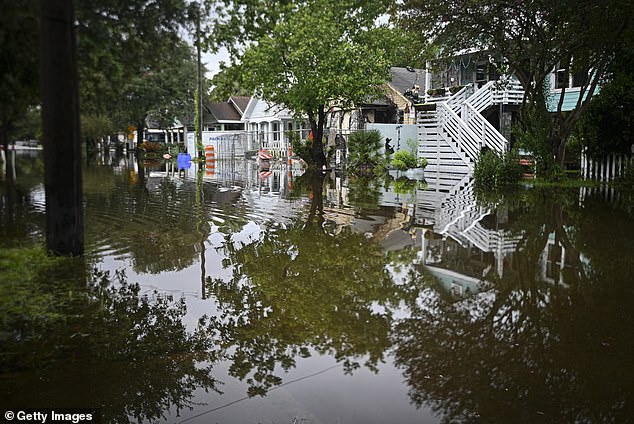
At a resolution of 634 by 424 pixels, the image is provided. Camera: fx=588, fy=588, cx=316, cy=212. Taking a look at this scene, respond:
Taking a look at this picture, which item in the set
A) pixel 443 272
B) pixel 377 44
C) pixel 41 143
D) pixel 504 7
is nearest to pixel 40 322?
pixel 41 143

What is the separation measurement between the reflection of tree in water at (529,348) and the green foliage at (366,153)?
19.4m

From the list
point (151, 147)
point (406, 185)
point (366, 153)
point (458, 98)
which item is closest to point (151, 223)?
point (406, 185)

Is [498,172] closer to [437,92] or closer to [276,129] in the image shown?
[437,92]

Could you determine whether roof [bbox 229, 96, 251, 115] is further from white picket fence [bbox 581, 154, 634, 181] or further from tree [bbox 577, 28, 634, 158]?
tree [bbox 577, 28, 634, 158]

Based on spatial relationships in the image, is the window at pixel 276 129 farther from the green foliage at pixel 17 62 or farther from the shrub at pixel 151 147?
the green foliage at pixel 17 62

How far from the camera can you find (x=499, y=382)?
3.84 m

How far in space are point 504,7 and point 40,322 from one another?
1556cm

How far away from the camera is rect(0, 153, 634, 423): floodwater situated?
141 inches

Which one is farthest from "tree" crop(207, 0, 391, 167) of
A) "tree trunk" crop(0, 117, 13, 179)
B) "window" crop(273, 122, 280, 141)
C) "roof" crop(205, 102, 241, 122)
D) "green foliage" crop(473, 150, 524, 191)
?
"roof" crop(205, 102, 241, 122)

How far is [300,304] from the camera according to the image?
5562 millimetres

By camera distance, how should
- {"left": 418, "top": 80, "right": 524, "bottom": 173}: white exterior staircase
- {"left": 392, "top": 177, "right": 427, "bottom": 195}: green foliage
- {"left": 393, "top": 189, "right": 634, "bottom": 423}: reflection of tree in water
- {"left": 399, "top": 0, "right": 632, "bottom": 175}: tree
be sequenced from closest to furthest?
{"left": 393, "top": 189, "right": 634, "bottom": 423}: reflection of tree in water
{"left": 399, "top": 0, "right": 632, "bottom": 175}: tree
{"left": 392, "top": 177, "right": 427, "bottom": 195}: green foliage
{"left": 418, "top": 80, "right": 524, "bottom": 173}: white exterior staircase

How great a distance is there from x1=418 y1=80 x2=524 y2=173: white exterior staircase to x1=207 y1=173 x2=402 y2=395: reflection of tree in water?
16694 millimetres

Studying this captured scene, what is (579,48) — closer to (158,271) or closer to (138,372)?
(158,271)

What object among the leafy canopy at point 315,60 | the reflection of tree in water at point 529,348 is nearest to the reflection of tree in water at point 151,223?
the reflection of tree in water at point 529,348
